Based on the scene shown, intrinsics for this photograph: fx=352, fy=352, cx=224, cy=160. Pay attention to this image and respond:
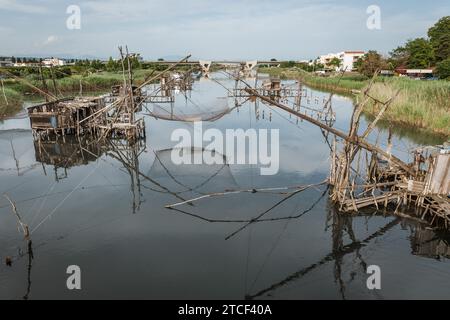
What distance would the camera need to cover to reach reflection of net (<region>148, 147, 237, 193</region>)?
12.7 metres

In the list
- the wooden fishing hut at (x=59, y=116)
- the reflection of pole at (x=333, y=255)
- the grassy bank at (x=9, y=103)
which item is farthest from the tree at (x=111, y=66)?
the reflection of pole at (x=333, y=255)

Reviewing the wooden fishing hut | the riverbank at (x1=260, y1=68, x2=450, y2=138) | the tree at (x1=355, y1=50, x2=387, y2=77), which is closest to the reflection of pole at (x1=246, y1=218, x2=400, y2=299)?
the riverbank at (x1=260, y1=68, x2=450, y2=138)

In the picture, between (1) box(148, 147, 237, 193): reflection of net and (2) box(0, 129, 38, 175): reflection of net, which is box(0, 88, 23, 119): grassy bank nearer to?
(2) box(0, 129, 38, 175): reflection of net

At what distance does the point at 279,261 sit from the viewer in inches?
330

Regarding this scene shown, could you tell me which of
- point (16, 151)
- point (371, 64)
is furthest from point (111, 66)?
point (16, 151)

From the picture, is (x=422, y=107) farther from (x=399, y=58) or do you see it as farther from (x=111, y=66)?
(x=111, y=66)

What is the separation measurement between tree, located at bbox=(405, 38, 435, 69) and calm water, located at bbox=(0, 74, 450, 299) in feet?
139

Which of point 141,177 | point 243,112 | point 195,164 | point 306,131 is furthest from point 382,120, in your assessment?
point 141,177

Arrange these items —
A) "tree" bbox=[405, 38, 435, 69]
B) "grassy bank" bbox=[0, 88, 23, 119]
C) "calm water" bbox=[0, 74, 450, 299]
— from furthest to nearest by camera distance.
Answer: "tree" bbox=[405, 38, 435, 69] → "grassy bank" bbox=[0, 88, 23, 119] → "calm water" bbox=[0, 74, 450, 299]

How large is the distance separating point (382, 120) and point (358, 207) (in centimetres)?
1691

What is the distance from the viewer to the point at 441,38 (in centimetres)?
4653
